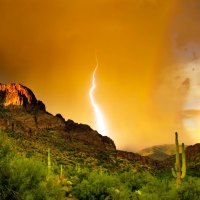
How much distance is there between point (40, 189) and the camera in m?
19.9

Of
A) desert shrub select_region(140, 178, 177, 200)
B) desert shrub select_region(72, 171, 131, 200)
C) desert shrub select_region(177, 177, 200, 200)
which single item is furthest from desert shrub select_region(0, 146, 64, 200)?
desert shrub select_region(72, 171, 131, 200)

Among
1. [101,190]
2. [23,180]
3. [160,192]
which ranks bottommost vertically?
[23,180]

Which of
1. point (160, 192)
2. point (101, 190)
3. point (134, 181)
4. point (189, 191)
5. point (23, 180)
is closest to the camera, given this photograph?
point (23, 180)

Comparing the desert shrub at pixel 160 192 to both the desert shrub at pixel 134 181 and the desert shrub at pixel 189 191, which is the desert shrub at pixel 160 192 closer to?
the desert shrub at pixel 189 191

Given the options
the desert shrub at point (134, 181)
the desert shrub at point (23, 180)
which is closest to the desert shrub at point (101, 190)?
the desert shrub at point (134, 181)

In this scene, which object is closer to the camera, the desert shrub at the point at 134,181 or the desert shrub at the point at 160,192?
the desert shrub at the point at 160,192

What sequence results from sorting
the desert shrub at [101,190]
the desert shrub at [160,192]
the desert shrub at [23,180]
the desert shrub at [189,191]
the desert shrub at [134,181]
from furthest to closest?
the desert shrub at [134,181] → the desert shrub at [101,190] → the desert shrub at [189,191] → the desert shrub at [160,192] → the desert shrub at [23,180]

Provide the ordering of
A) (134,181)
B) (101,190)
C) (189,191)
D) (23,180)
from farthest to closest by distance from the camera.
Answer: (134,181) → (101,190) → (189,191) → (23,180)

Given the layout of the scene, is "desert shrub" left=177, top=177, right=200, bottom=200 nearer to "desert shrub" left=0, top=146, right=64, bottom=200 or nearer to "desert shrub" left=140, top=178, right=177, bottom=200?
"desert shrub" left=140, top=178, right=177, bottom=200

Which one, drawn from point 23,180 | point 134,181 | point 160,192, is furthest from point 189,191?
point 134,181

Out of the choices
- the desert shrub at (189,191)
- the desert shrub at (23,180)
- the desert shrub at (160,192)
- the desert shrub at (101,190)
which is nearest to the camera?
the desert shrub at (23,180)

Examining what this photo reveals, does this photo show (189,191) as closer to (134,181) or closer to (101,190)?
(101,190)

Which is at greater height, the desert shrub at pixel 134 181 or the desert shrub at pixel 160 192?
the desert shrub at pixel 134 181

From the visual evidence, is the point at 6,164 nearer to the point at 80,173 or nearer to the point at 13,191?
the point at 13,191
